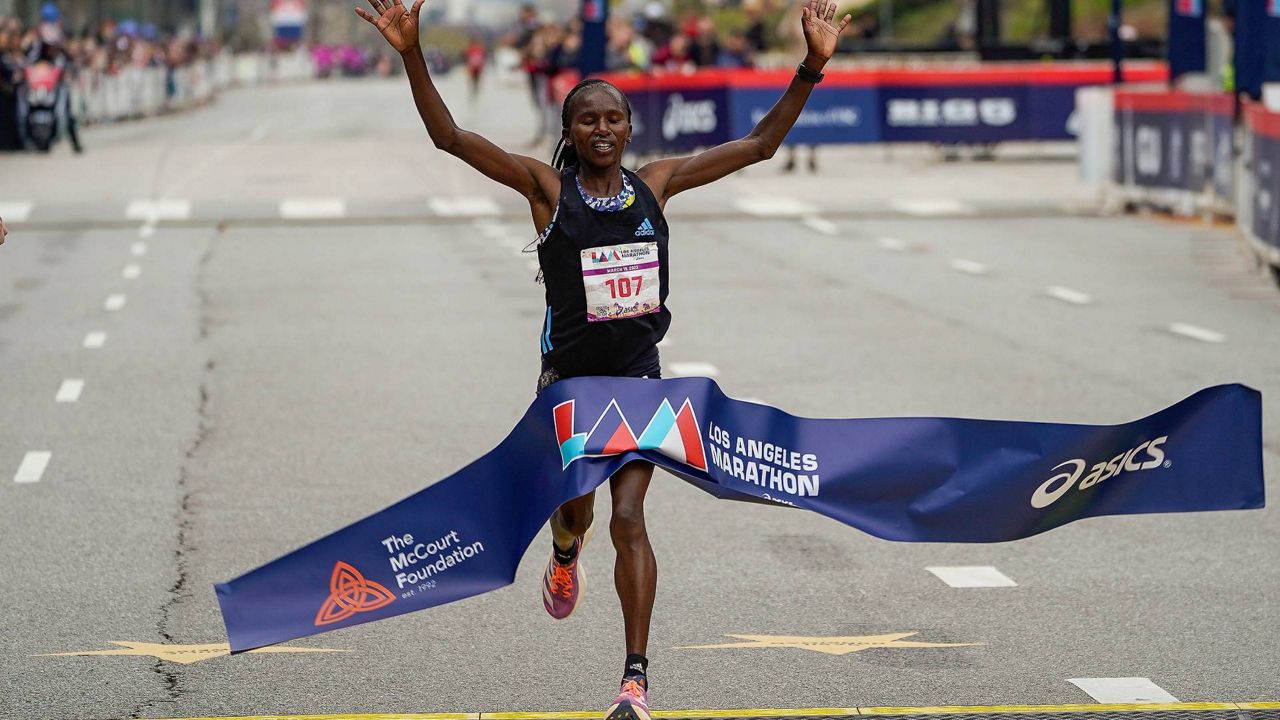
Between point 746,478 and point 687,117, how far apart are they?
2613 cm

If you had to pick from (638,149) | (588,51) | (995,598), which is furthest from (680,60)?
(995,598)

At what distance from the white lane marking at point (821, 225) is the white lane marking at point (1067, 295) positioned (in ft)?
18.3

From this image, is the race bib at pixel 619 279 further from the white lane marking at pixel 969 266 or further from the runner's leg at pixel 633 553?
the white lane marking at pixel 969 266

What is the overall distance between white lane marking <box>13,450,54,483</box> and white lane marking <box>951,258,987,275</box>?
10.3 metres

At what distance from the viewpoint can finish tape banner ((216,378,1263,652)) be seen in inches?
220

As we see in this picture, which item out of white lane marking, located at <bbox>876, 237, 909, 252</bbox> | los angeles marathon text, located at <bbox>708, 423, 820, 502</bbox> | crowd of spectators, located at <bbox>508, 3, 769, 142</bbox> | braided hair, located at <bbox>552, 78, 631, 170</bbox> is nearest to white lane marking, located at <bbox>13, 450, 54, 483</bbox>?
braided hair, located at <bbox>552, 78, 631, 170</bbox>

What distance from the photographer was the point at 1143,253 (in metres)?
20.4

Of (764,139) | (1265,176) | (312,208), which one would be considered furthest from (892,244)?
(764,139)

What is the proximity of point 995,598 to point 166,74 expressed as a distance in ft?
178

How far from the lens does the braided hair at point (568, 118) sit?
5980 mm

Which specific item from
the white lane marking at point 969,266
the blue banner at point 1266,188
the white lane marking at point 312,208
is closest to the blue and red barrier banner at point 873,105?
the white lane marking at point 312,208

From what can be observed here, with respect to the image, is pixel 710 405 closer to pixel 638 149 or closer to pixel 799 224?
pixel 799 224

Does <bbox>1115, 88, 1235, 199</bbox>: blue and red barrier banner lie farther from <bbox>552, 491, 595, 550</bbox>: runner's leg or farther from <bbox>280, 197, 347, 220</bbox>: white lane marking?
<bbox>552, 491, 595, 550</bbox>: runner's leg

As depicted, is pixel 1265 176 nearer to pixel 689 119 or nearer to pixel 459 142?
pixel 459 142
